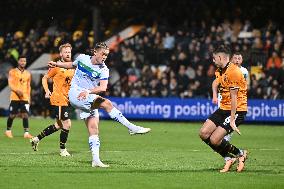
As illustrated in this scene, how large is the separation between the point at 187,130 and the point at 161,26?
10771 millimetres

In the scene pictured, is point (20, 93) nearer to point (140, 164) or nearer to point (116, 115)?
point (140, 164)

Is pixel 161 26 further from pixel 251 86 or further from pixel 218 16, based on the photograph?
pixel 251 86

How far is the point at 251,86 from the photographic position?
32.2 m

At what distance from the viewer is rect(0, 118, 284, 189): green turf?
12.2m

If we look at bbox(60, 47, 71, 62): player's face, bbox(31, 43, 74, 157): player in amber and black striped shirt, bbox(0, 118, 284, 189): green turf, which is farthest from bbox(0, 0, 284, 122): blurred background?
bbox(60, 47, 71, 62): player's face

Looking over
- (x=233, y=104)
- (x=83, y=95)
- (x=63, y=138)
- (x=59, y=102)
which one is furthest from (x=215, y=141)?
(x=59, y=102)

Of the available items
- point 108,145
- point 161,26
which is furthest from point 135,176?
point 161,26

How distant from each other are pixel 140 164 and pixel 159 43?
21466 millimetres

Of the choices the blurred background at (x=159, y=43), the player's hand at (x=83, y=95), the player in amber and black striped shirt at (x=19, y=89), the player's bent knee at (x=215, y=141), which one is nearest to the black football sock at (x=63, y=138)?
the player's hand at (x=83, y=95)

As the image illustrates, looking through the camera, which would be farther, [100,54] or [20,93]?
[20,93]

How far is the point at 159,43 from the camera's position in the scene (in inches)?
1432

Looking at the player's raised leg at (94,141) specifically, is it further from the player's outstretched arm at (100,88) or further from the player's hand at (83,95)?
the player's outstretched arm at (100,88)

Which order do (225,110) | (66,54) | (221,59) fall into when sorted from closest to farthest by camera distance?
(221,59) → (225,110) → (66,54)

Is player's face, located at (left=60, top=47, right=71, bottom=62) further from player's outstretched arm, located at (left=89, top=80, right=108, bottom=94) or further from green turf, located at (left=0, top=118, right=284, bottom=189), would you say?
player's outstretched arm, located at (left=89, top=80, right=108, bottom=94)
